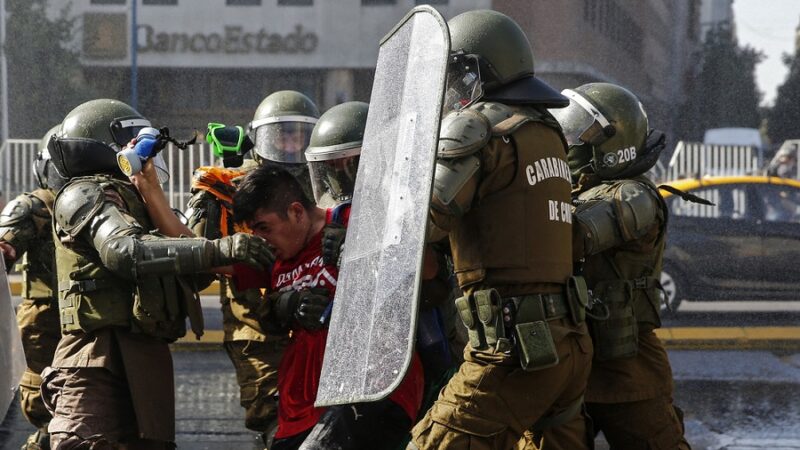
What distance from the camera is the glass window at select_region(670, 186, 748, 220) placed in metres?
11.5

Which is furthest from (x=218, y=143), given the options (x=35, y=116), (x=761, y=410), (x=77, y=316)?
(x=35, y=116)

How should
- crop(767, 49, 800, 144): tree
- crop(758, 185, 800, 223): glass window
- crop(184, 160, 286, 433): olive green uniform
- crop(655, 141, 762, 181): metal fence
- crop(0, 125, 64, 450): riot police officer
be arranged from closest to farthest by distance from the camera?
crop(184, 160, 286, 433): olive green uniform → crop(0, 125, 64, 450): riot police officer → crop(758, 185, 800, 223): glass window → crop(655, 141, 762, 181): metal fence → crop(767, 49, 800, 144): tree

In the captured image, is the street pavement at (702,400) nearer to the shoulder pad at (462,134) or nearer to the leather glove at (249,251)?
the leather glove at (249,251)

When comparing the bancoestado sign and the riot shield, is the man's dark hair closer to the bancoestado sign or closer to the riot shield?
the riot shield

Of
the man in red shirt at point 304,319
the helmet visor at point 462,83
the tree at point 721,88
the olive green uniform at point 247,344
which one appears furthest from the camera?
the tree at point 721,88

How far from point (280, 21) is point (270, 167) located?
2114 cm

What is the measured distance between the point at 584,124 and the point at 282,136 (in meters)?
1.64

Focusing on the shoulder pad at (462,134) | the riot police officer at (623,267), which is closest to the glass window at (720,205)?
the riot police officer at (623,267)

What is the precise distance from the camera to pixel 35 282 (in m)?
6.02

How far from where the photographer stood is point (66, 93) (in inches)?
797

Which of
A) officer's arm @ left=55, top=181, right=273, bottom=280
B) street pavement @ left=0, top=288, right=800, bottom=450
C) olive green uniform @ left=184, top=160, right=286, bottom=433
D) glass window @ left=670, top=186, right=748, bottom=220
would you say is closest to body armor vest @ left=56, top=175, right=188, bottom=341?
officer's arm @ left=55, top=181, right=273, bottom=280

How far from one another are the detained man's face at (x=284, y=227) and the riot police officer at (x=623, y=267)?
34.6 inches

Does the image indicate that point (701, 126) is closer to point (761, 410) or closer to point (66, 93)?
point (66, 93)

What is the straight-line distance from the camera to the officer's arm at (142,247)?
154 inches
